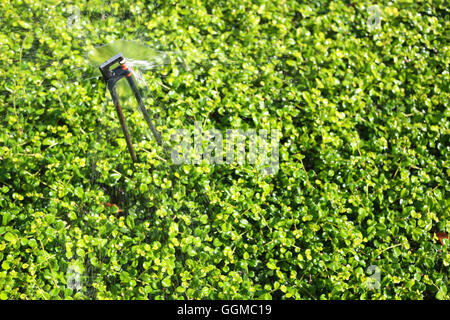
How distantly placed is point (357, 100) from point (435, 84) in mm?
644

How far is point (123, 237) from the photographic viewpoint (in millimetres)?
2139

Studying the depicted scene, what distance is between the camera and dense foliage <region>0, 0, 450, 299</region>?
211cm

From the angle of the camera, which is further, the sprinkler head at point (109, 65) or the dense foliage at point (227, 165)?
the dense foliage at point (227, 165)

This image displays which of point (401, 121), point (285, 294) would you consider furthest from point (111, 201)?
point (401, 121)

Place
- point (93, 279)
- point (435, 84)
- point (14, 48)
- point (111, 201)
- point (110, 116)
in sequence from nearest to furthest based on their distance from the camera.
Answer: point (93, 279) < point (111, 201) < point (110, 116) < point (14, 48) < point (435, 84)

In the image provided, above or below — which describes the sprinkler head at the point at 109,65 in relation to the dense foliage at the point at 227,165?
above

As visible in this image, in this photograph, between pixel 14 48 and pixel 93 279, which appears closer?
pixel 93 279

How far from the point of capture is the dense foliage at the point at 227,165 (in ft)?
6.91

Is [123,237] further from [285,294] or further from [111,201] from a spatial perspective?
[285,294]

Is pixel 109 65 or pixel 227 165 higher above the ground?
pixel 109 65

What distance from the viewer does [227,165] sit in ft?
8.00

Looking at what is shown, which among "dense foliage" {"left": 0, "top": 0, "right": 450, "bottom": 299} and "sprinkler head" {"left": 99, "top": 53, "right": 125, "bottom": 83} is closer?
"sprinkler head" {"left": 99, "top": 53, "right": 125, "bottom": 83}

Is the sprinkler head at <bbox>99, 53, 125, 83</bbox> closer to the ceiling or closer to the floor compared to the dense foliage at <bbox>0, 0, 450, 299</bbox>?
closer to the ceiling

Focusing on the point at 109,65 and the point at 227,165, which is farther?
the point at 227,165
